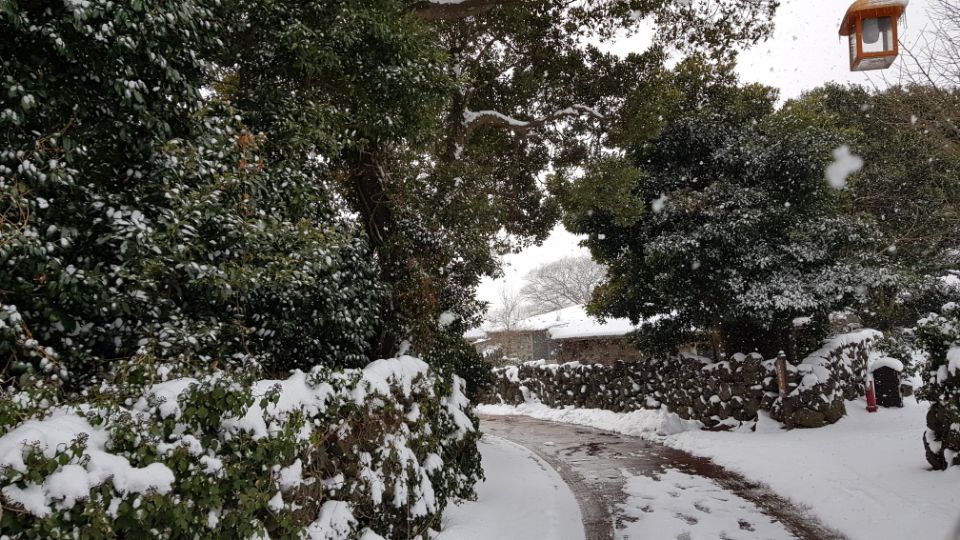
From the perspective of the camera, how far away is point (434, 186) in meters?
9.11

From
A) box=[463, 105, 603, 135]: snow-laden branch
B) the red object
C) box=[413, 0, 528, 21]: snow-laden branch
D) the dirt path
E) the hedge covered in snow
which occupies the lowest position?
the dirt path

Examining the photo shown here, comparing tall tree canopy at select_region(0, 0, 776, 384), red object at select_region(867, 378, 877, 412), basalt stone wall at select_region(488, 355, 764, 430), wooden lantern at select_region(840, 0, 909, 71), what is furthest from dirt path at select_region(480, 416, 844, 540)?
wooden lantern at select_region(840, 0, 909, 71)

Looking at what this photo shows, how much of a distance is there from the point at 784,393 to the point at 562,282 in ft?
148

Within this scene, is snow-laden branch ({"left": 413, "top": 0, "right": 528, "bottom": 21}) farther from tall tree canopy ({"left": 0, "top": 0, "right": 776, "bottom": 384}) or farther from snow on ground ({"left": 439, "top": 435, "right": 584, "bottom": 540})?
snow on ground ({"left": 439, "top": 435, "right": 584, "bottom": 540})

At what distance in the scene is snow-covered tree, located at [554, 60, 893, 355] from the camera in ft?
40.2

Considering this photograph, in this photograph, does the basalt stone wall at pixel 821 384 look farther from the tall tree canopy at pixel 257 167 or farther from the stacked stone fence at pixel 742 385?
the tall tree canopy at pixel 257 167

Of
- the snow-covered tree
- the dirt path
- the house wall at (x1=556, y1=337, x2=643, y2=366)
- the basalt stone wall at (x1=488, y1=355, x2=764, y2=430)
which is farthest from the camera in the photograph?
the house wall at (x1=556, y1=337, x2=643, y2=366)

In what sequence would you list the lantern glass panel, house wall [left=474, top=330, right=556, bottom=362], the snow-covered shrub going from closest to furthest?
the lantern glass panel < the snow-covered shrub < house wall [left=474, top=330, right=556, bottom=362]

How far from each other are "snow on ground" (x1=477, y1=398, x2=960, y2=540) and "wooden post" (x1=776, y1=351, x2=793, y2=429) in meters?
0.29

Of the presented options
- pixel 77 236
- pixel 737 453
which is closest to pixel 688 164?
pixel 737 453

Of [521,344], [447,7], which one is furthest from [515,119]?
[521,344]

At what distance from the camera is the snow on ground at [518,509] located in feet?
19.3

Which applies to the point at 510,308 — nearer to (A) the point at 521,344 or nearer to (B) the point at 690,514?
(A) the point at 521,344

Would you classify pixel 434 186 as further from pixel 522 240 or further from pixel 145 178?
pixel 522 240
